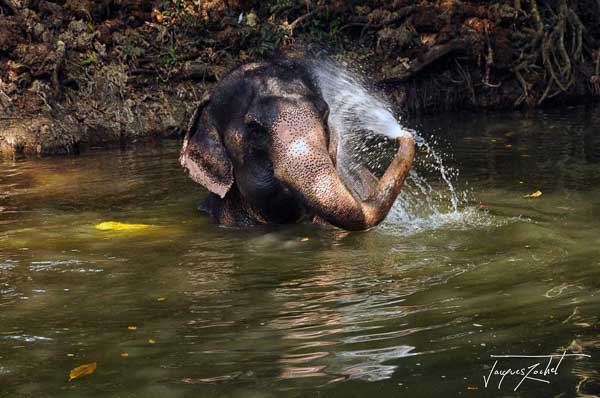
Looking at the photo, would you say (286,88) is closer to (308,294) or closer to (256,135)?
(256,135)

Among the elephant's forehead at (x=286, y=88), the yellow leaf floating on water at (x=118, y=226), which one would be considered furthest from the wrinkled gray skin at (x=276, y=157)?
the yellow leaf floating on water at (x=118, y=226)

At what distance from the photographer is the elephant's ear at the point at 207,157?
23.0ft

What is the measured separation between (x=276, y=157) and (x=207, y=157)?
119 cm

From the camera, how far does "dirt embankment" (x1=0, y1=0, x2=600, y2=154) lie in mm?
13500

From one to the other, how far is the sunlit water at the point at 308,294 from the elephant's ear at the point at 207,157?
39 centimetres

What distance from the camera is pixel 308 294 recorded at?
5203mm

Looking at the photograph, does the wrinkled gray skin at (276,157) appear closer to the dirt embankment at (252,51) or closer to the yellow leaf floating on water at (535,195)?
the yellow leaf floating on water at (535,195)

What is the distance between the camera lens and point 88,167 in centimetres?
1077

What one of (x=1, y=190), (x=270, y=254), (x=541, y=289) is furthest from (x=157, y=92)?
(x=541, y=289)

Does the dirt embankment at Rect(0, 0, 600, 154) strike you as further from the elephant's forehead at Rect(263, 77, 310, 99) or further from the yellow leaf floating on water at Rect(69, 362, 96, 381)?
the yellow leaf floating on water at Rect(69, 362, 96, 381)

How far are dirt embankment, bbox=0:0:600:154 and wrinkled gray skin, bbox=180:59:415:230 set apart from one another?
6081 millimetres

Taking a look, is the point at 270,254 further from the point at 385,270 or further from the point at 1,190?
the point at 1,190

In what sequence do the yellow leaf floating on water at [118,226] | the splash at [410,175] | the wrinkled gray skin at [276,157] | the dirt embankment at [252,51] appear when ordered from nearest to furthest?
1. the wrinkled gray skin at [276,157]
2. the splash at [410,175]
3. the yellow leaf floating on water at [118,226]
4. the dirt embankment at [252,51]

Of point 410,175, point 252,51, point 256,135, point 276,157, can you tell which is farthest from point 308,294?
point 252,51
